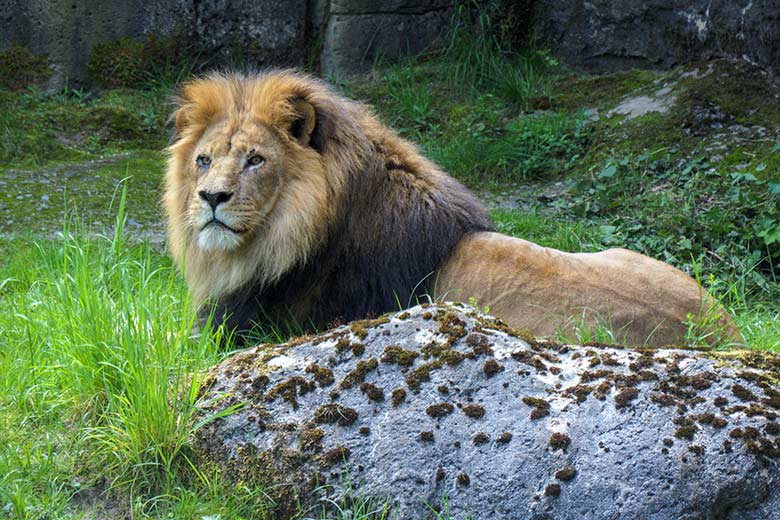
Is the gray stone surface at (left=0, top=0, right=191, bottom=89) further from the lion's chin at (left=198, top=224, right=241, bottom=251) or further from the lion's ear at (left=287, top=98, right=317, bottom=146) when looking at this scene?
the lion's chin at (left=198, top=224, right=241, bottom=251)

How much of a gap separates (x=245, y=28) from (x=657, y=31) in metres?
4.00

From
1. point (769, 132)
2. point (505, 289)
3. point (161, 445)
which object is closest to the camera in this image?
point (161, 445)

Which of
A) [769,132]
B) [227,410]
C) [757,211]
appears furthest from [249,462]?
[769,132]

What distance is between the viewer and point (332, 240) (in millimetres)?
4477

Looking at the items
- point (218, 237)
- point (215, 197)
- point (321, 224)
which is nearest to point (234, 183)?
Answer: point (215, 197)

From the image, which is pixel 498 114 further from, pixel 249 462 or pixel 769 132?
pixel 249 462

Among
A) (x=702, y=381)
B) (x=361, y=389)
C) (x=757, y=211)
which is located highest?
(x=702, y=381)

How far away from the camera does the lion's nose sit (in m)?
4.23

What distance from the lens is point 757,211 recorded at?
689 centimetres

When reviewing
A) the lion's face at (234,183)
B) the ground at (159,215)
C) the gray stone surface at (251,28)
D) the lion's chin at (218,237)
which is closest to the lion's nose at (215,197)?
the lion's face at (234,183)

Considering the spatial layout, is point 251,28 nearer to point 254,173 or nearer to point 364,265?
point 254,173

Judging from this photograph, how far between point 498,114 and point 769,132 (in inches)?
96.7

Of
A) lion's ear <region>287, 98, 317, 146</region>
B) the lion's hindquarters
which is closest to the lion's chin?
lion's ear <region>287, 98, 317, 146</region>

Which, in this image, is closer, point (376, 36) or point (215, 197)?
point (215, 197)
